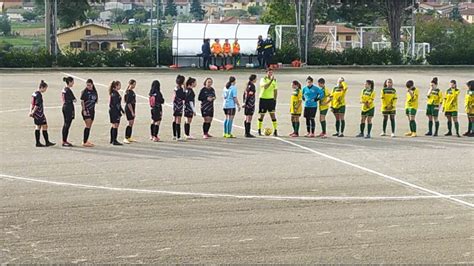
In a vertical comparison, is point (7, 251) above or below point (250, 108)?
below

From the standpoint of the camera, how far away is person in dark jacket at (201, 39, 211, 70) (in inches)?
1763

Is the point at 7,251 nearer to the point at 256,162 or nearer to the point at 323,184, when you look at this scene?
the point at 323,184

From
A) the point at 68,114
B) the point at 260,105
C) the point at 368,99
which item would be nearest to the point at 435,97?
the point at 368,99

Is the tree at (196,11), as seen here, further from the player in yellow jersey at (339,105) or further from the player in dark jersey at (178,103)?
the player in dark jersey at (178,103)

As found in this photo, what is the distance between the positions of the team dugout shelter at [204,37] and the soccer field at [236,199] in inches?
875

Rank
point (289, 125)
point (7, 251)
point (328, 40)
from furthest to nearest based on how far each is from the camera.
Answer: point (328, 40) → point (289, 125) → point (7, 251)

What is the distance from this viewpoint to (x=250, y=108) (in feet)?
74.6

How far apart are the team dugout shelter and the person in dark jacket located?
114 centimetres

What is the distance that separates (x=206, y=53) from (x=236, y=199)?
99.9ft

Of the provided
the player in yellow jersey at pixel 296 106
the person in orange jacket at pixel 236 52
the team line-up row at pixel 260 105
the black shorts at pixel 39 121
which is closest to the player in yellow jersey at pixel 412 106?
the team line-up row at pixel 260 105

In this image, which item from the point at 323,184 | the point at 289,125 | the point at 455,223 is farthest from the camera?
the point at 289,125

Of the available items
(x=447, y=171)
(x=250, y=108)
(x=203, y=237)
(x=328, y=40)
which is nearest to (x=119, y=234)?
(x=203, y=237)

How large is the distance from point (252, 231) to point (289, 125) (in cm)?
1282

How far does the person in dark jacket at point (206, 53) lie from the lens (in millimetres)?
44781
